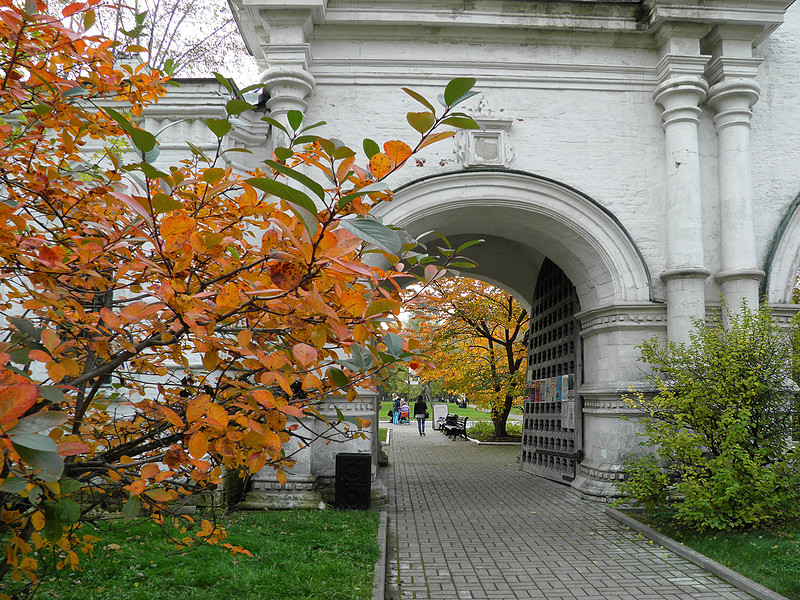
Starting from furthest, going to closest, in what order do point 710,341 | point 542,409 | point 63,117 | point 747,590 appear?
point 542,409
point 710,341
point 747,590
point 63,117

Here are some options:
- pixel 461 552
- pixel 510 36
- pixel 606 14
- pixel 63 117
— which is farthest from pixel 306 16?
pixel 461 552

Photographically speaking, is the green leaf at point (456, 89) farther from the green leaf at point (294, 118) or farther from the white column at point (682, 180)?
the white column at point (682, 180)

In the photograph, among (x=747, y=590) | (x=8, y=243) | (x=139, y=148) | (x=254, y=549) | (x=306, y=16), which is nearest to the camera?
(x=139, y=148)

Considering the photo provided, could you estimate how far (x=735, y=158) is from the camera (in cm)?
770

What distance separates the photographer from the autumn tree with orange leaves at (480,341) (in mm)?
17156

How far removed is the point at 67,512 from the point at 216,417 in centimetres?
51

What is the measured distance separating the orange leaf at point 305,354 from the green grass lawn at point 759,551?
14.0 ft

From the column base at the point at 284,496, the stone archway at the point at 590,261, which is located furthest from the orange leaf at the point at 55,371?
the stone archway at the point at 590,261

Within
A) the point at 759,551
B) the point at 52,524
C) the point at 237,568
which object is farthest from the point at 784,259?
the point at 52,524

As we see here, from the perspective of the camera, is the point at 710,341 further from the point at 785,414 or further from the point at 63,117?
the point at 63,117

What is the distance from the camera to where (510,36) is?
8031 mm

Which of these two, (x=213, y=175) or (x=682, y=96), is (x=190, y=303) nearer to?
(x=213, y=175)

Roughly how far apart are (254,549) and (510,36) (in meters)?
6.86

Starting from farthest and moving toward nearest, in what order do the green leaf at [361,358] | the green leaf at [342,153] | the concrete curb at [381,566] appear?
the concrete curb at [381,566] < the green leaf at [361,358] < the green leaf at [342,153]
